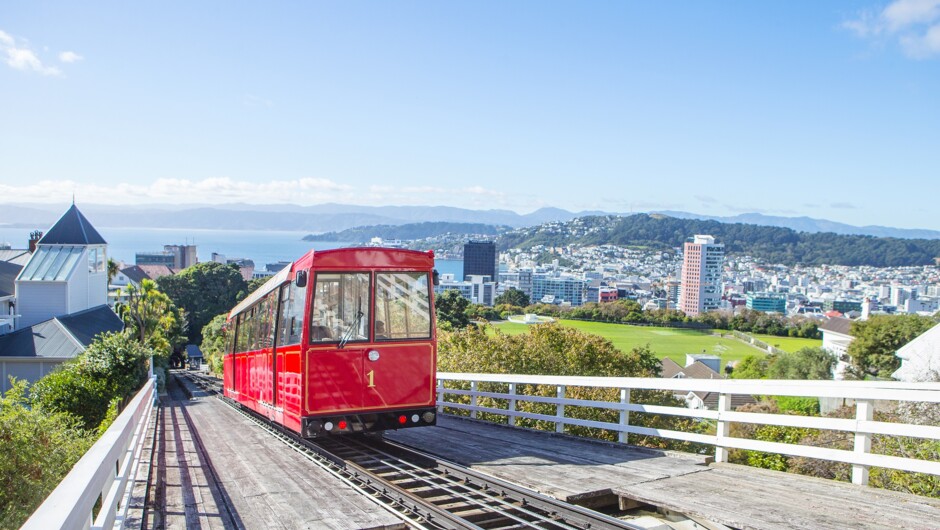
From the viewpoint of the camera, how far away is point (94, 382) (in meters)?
19.6

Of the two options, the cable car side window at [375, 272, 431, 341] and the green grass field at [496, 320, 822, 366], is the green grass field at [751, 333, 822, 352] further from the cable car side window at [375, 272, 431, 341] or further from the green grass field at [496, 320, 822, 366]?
the cable car side window at [375, 272, 431, 341]

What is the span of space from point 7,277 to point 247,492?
39181 millimetres

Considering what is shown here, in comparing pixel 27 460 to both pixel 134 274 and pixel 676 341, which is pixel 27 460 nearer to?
pixel 676 341

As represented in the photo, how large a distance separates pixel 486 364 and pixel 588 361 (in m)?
4.21

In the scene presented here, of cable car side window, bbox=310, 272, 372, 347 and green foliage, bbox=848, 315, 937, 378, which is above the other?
cable car side window, bbox=310, 272, 372, 347

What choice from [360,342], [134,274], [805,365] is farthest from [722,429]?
[134,274]

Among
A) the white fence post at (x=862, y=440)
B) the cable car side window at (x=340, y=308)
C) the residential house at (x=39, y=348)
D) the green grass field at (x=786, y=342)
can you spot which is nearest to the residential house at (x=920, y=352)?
the white fence post at (x=862, y=440)

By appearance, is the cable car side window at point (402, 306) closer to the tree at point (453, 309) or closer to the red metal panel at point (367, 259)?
the red metal panel at point (367, 259)

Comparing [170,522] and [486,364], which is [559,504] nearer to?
[170,522]

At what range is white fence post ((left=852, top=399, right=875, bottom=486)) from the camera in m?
6.21

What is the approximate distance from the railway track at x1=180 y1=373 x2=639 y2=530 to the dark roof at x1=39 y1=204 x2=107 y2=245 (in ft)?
116

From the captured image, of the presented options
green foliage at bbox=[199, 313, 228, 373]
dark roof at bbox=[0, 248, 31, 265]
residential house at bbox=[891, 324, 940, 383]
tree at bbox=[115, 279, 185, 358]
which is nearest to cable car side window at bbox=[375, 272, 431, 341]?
residential house at bbox=[891, 324, 940, 383]

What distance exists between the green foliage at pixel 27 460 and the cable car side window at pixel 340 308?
362cm

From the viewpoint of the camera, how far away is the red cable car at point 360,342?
979cm
